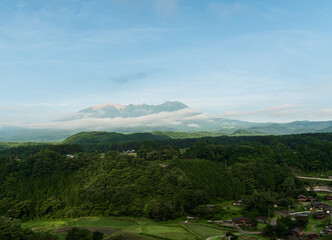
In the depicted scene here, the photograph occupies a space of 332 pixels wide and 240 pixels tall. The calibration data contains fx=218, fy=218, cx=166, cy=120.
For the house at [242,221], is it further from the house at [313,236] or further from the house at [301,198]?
the house at [301,198]

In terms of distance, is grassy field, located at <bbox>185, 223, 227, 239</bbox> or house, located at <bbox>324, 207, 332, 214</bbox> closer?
grassy field, located at <bbox>185, 223, 227, 239</bbox>

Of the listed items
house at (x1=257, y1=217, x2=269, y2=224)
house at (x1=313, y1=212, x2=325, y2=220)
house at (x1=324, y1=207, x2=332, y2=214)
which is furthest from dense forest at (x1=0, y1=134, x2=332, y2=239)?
house at (x1=313, y1=212, x2=325, y2=220)

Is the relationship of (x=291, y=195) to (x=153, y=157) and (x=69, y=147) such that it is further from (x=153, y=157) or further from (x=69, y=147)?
(x=69, y=147)

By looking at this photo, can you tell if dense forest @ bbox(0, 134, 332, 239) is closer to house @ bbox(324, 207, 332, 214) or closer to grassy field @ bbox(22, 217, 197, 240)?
grassy field @ bbox(22, 217, 197, 240)

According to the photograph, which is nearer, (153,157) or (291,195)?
(291,195)

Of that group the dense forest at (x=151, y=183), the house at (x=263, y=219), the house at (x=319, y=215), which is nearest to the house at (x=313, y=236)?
the house at (x=263, y=219)

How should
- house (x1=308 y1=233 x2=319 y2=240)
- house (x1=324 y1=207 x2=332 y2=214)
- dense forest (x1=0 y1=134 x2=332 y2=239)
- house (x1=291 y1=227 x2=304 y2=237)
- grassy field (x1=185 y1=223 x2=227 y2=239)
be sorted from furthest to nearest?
dense forest (x1=0 y1=134 x2=332 y2=239) < house (x1=324 y1=207 x2=332 y2=214) < grassy field (x1=185 y1=223 x2=227 y2=239) < house (x1=291 y1=227 x2=304 y2=237) < house (x1=308 y1=233 x2=319 y2=240)

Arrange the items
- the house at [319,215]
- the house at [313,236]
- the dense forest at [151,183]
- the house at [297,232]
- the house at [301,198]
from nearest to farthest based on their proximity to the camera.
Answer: the house at [313,236], the house at [297,232], the house at [319,215], the dense forest at [151,183], the house at [301,198]

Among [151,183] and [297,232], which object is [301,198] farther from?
[151,183]

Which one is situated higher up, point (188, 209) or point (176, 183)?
point (176, 183)

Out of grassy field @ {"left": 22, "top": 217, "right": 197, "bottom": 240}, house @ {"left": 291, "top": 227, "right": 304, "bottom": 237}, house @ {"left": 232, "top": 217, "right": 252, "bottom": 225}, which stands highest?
house @ {"left": 291, "top": 227, "right": 304, "bottom": 237}

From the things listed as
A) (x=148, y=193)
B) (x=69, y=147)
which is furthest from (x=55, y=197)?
(x=69, y=147)
